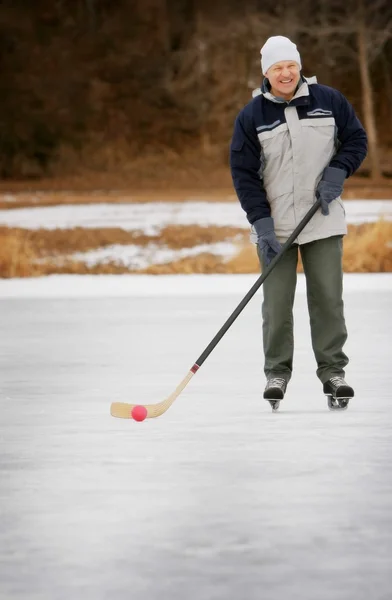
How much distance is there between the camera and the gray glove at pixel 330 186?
25.0 ft

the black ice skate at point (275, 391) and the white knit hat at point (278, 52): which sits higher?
the white knit hat at point (278, 52)

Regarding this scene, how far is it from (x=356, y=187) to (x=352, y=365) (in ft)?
76.6

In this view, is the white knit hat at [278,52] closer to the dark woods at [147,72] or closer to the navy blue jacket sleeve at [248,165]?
the navy blue jacket sleeve at [248,165]

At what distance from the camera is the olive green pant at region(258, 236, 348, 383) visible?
787 centimetres

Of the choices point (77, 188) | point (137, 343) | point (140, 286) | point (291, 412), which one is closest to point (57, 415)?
point (291, 412)

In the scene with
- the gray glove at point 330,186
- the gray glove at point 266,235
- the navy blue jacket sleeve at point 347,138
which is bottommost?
the gray glove at point 266,235

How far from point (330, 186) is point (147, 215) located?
18.9 metres

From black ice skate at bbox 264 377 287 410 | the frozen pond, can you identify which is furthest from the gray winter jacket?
the frozen pond

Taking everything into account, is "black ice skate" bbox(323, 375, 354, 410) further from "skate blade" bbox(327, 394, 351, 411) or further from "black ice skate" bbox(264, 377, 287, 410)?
"black ice skate" bbox(264, 377, 287, 410)

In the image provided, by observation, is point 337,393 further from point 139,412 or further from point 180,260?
point 180,260

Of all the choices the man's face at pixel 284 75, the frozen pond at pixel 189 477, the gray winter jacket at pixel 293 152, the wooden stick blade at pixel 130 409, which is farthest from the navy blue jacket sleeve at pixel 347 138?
the wooden stick blade at pixel 130 409

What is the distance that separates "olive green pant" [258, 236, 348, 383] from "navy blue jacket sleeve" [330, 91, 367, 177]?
1.17 feet

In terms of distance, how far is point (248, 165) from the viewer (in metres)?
7.64

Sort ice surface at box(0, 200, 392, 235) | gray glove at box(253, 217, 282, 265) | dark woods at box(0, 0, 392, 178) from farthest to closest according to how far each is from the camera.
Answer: dark woods at box(0, 0, 392, 178), ice surface at box(0, 200, 392, 235), gray glove at box(253, 217, 282, 265)
